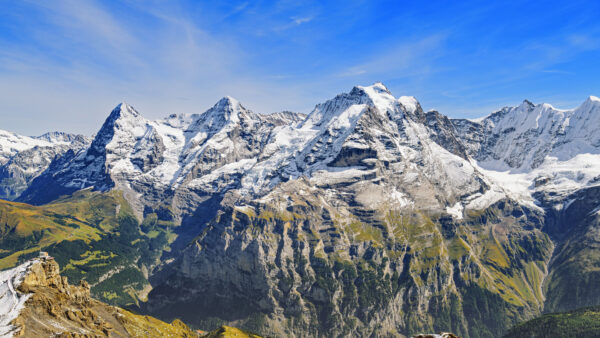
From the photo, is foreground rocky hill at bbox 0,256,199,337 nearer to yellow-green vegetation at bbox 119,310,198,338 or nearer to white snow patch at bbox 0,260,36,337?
white snow patch at bbox 0,260,36,337

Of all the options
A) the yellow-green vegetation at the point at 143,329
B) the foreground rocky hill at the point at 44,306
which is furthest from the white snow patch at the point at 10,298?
the yellow-green vegetation at the point at 143,329

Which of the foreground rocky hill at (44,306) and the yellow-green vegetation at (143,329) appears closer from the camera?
the foreground rocky hill at (44,306)

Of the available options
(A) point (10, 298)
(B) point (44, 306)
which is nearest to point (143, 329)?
(B) point (44, 306)

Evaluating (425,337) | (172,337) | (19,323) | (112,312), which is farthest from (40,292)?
(425,337)

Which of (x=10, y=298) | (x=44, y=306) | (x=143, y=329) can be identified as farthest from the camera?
(x=143, y=329)

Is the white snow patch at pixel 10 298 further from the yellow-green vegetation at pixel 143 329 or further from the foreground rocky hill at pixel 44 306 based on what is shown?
the yellow-green vegetation at pixel 143 329

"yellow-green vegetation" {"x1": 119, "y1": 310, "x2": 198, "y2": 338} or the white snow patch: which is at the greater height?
the white snow patch

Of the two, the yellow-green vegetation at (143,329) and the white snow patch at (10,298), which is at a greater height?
the white snow patch at (10,298)

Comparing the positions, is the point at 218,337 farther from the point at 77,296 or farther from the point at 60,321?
the point at 60,321

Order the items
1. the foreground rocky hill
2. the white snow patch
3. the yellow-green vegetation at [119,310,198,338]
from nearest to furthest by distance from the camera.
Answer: the white snow patch
the foreground rocky hill
the yellow-green vegetation at [119,310,198,338]

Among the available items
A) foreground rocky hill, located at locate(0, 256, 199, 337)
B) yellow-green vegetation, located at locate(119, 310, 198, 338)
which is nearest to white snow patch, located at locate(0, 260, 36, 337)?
foreground rocky hill, located at locate(0, 256, 199, 337)

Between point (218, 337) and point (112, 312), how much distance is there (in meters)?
65.5

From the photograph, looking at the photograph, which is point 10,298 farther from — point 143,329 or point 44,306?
point 143,329

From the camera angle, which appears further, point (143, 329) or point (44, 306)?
point (143, 329)
